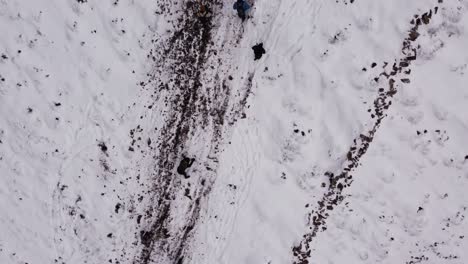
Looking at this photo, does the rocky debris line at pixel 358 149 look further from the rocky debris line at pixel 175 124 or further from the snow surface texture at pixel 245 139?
the rocky debris line at pixel 175 124

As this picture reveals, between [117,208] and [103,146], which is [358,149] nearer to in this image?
[117,208]

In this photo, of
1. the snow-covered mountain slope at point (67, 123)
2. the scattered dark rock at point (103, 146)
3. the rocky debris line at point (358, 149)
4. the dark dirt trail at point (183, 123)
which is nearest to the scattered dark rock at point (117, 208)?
the snow-covered mountain slope at point (67, 123)

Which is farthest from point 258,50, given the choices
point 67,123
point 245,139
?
point 67,123

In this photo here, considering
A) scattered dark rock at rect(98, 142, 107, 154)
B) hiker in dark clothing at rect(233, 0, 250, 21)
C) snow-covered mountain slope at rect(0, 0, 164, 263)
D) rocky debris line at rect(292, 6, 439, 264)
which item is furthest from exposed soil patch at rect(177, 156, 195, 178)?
hiker in dark clothing at rect(233, 0, 250, 21)

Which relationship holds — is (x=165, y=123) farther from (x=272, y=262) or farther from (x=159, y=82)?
(x=272, y=262)

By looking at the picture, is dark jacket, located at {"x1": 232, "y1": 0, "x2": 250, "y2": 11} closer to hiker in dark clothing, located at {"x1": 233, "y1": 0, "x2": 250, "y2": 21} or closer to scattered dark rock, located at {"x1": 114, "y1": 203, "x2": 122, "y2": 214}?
hiker in dark clothing, located at {"x1": 233, "y1": 0, "x2": 250, "y2": 21}
